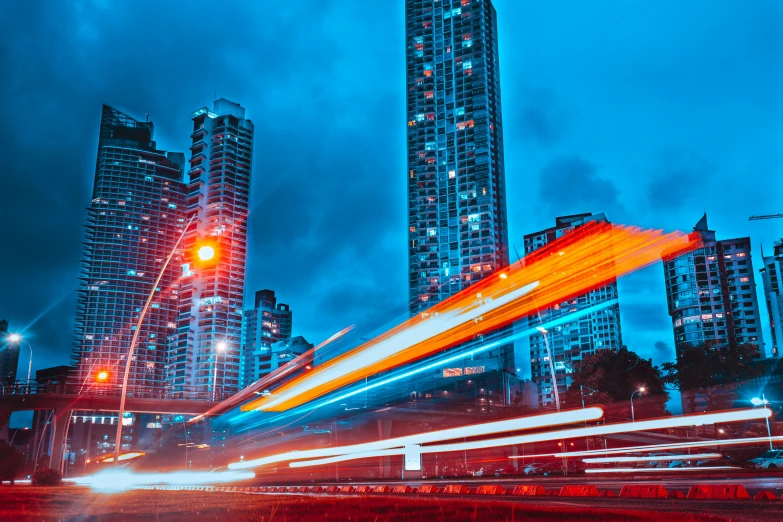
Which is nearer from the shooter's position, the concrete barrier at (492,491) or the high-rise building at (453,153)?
the concrete barrier at (492,491)

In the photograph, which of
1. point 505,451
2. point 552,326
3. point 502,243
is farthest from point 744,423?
point 552,326

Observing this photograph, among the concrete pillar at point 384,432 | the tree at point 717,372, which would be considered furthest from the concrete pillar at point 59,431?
the tree at point 717,372

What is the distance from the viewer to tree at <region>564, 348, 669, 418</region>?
88.2 metres

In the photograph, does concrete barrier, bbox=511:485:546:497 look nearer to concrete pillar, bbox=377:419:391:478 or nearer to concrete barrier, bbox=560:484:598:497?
concrete barrier, bbox=560:484:598:497

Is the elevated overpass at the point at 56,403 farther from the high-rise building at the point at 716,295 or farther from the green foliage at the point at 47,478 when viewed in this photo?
the high-rise building at the point at 716,295

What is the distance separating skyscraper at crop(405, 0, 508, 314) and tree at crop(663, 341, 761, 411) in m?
79.1

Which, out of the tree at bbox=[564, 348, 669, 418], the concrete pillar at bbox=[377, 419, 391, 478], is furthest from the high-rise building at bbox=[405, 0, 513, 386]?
the concrete pillar at bbox=[377, 419, 391, 478]

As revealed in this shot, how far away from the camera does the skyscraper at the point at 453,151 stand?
164 m

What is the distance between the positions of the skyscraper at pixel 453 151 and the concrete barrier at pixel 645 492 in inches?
5571

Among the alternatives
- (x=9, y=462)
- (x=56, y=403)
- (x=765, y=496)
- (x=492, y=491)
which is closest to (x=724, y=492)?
(x=765, y=496)

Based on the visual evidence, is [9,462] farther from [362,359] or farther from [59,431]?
[362,359]

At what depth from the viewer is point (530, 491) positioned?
22391mm

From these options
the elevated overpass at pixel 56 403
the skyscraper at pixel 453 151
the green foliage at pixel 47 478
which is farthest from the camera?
the skyscraper at pixel 453 151

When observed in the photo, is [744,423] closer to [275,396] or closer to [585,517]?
[275,396]
